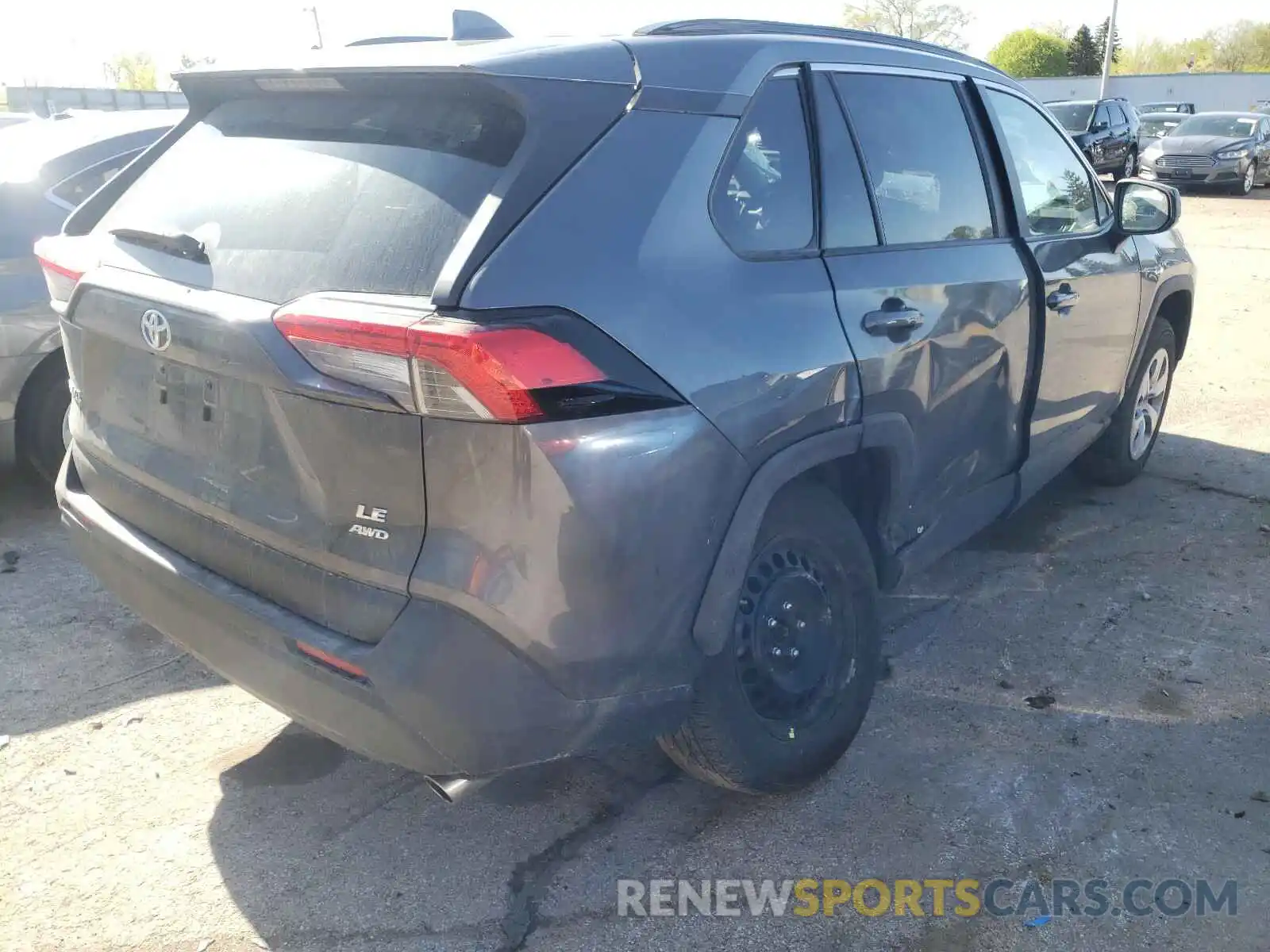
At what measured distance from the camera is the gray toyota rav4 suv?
2.08 metres

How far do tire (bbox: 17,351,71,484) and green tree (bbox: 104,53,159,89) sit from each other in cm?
9270

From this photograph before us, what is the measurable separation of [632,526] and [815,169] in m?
1.26

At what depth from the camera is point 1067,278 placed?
3.88 metres

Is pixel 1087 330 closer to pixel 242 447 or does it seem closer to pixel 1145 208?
pixel 1145 208

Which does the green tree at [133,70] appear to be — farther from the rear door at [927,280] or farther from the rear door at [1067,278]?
the rear door at [927,280]

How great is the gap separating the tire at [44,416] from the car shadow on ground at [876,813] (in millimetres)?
2373

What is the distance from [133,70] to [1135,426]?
9803 centimetres

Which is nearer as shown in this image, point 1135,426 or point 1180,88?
point 1135,426

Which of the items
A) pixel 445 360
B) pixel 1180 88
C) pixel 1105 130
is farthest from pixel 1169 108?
pixel 445 360

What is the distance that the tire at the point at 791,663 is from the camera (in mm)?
2639

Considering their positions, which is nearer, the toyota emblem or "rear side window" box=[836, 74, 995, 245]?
the toyota emblem

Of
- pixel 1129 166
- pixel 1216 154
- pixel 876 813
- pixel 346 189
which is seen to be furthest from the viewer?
pixel 1129 166

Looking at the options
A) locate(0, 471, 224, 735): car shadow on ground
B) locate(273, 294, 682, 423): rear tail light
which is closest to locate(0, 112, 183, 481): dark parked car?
locate(0, 471, 224, 735): car shadow on ground

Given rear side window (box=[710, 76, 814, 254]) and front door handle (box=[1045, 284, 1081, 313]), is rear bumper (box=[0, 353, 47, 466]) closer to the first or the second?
rear side window (box=[710, 76, 814, 254])
